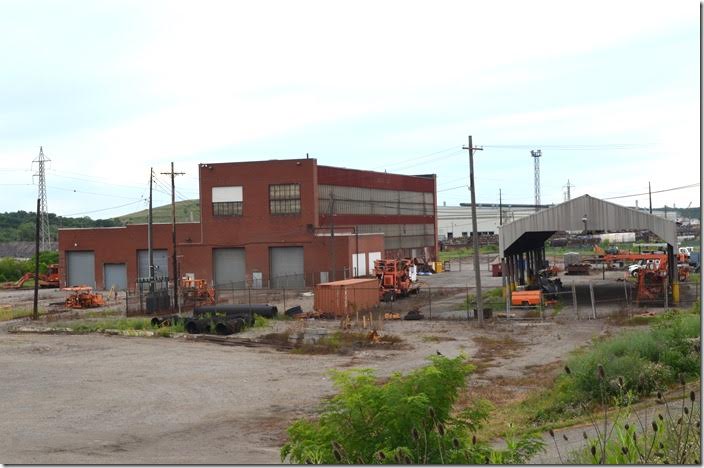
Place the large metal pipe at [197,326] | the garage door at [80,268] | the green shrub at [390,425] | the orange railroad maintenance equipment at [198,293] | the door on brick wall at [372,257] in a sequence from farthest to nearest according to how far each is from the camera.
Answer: the garage door at [80,268] < the door on brick wall at [372,257] < the orange railroad maintenance equipment at [198,293] < the large metal pipe at [197,326] < the green shrub at [390,425]

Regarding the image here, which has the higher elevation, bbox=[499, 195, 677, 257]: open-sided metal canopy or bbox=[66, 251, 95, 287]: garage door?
bbox=[499, 195, 677, 257]: open-sided metal canopy

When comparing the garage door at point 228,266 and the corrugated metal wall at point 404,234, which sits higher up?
the corrugated metal wall at point 404,234

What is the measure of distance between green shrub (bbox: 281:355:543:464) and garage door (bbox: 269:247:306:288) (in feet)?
199

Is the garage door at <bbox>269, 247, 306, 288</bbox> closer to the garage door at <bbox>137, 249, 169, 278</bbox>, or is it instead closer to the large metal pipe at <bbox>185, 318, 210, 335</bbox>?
the garage door at <bbox>137, 249, 169, 278</bbox>

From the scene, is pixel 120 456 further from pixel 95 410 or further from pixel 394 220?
pixel 394 220

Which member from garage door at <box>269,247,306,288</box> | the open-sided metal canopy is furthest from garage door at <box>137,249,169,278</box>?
the open-sided metal canopy

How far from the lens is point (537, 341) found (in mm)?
33156

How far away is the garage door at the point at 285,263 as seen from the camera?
236 ft

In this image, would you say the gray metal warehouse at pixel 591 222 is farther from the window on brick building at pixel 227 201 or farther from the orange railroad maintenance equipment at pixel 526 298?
the window on brick building at pixel 227 201

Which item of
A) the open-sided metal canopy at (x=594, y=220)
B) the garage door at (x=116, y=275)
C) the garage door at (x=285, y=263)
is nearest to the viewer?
the open-sided metal canopy at (x=594, y=220)

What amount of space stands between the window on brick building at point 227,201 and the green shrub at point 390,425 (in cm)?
6337

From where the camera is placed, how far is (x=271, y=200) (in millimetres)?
73438

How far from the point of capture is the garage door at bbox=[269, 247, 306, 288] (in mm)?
71875

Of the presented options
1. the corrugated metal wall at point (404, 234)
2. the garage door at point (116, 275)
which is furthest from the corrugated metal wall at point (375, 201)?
the garage door at point (116, 275)
